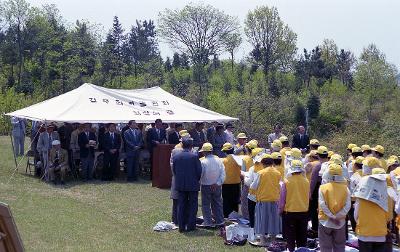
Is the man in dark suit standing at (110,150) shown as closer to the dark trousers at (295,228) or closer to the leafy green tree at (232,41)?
the dark trousers at (295,228)

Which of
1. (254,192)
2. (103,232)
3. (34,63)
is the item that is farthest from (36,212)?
(34,63)

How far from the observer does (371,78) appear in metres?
49.5

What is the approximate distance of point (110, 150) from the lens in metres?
16.5

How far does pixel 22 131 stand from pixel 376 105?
31005 millimetres

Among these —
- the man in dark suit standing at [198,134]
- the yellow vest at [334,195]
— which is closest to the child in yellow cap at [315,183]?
the yellow vest at [334,195]

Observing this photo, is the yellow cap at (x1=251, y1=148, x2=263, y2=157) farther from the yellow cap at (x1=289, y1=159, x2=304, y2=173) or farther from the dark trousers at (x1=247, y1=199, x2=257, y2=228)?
the yellow cap at (x1=289, y1=159, x2=304, y2=173)

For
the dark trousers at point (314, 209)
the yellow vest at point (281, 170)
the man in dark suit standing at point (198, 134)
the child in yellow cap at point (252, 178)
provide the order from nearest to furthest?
1. the child in yellow cap at point (252, 178)
2. the yellow vest at point (281, 170)
3. the dark trousers at point (314, 209)
4. the man in dark suit standing at point (198, 134)

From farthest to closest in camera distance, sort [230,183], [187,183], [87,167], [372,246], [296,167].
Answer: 1. [87,167]
2. [230,183]
3. [187,183]
4. [296,167]
5. [372,246]

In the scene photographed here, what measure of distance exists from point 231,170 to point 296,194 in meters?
2.93

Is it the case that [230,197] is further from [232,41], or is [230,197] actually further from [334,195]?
[232,41]

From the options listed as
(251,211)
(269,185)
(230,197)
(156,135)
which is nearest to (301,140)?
(156,135)

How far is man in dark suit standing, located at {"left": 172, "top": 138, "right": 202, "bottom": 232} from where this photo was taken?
10547mm

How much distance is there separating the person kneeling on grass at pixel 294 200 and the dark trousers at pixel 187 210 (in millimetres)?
2177

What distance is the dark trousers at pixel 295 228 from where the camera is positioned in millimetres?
8996
